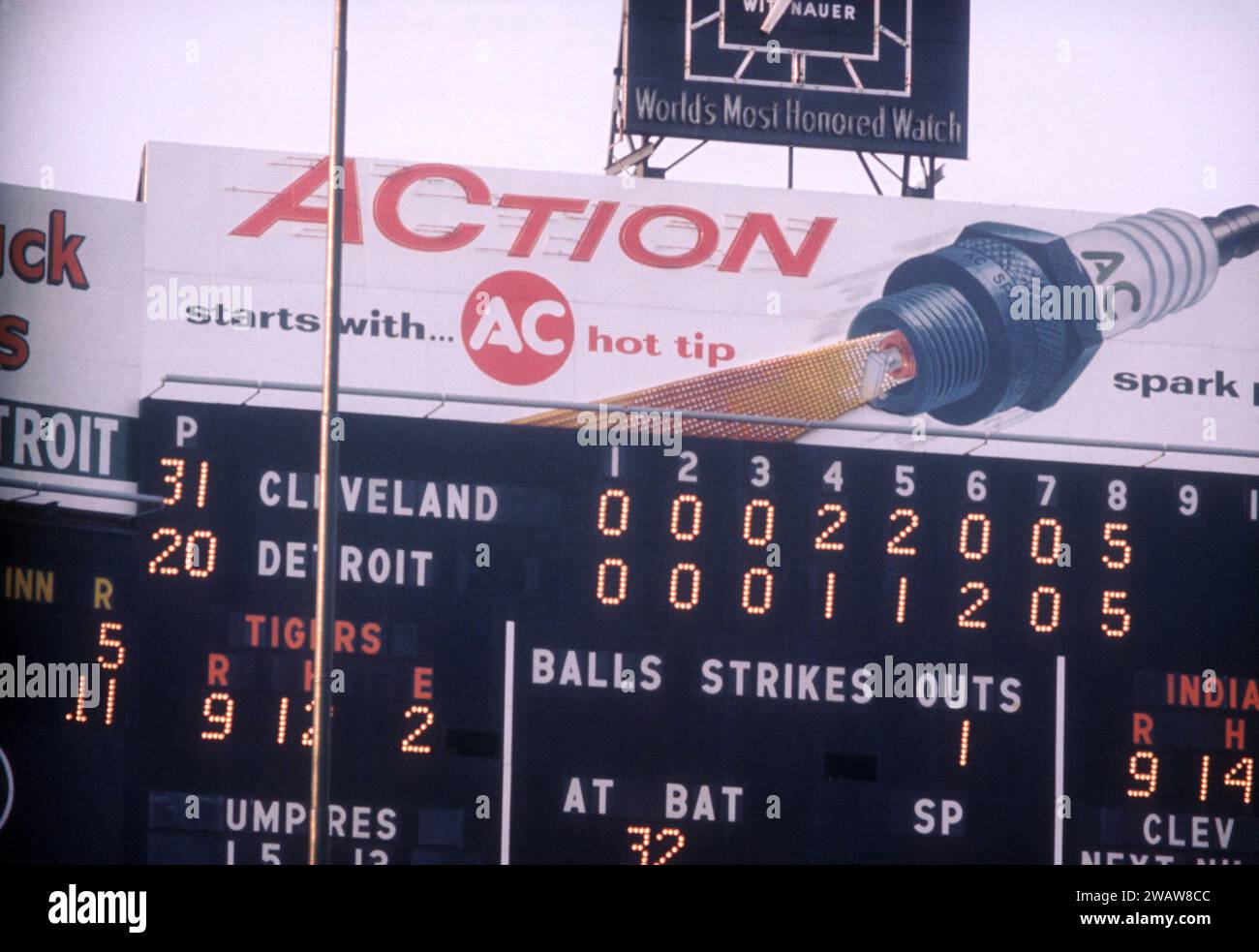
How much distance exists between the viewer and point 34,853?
600 inches

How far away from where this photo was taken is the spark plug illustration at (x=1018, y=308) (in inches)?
729

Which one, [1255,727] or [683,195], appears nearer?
[1255,727]

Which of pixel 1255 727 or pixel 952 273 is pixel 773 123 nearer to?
pixel 952 273

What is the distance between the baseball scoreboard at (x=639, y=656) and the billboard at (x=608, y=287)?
2243 mm

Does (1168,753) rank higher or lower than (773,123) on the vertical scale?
lower

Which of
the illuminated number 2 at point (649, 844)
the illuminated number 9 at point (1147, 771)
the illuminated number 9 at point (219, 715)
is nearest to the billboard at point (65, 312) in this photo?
the illuminated number 9 at point (219, 715)

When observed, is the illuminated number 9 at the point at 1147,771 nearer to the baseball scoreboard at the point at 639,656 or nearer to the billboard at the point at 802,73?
the baseball scoreboard at the point at 639,656

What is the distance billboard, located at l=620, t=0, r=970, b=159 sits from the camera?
63.1 ft

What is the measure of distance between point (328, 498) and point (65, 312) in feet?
13.2

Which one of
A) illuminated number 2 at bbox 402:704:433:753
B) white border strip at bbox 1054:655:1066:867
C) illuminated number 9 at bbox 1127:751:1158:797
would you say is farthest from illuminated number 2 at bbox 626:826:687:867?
illuminated number 9 at bbox 1127:751:1158:797

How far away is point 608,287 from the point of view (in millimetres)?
18391

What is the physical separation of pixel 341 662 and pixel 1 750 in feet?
7.71

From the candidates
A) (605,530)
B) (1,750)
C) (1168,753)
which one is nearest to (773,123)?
(605,530)

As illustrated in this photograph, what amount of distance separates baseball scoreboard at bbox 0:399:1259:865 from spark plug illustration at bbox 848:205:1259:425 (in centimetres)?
310
